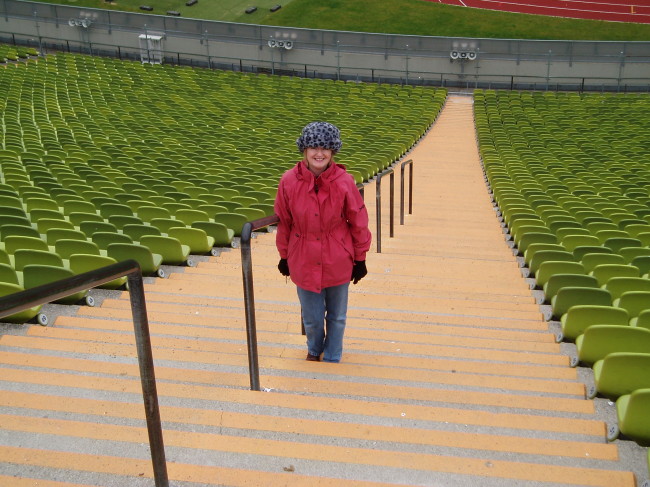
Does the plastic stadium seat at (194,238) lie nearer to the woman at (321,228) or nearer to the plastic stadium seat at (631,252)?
the woman at (321,228)

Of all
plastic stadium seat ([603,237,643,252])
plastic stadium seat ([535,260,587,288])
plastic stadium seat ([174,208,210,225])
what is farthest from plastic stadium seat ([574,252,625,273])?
plastic stadium seat ([174,208,210,225])

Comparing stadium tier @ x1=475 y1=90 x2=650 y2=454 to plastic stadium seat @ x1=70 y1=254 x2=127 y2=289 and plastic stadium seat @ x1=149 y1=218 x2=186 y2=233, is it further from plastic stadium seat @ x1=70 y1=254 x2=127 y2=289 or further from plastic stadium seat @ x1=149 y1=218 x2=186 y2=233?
plastic stadium seat @ x1=149 y1=218 x2=186 y2=233

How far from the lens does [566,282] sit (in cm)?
559

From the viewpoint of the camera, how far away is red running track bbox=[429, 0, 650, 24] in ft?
132

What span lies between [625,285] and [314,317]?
3133 millimetres

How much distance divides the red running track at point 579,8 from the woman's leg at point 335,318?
4301 cm

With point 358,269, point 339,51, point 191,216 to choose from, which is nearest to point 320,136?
point 358,269

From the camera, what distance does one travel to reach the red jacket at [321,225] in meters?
3.71

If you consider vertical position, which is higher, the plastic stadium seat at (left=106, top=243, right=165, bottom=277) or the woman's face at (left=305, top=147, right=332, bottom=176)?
the woman's face at (left=305, top=147, right=332, bottom=176)

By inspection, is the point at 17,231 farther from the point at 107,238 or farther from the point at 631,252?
the point at 631,252

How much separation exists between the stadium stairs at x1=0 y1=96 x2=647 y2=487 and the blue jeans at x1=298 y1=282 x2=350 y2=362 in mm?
147

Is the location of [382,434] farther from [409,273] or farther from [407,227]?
[407,227]

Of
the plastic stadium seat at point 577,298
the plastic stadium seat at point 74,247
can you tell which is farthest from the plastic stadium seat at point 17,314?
the plastic stadium seat at point 577,298

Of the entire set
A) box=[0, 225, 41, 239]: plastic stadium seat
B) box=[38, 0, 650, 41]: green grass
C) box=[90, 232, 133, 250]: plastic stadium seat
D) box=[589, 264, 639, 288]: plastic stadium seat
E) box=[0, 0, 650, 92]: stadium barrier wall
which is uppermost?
box=[38, 0, 650, 41]: green grass
